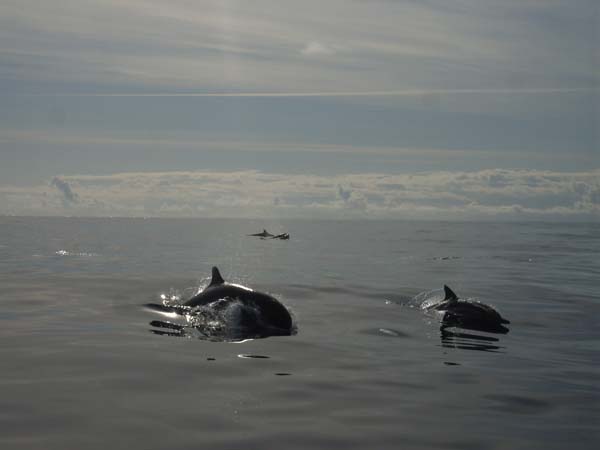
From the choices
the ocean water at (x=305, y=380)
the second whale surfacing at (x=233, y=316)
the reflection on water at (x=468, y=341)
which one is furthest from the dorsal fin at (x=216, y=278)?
the reflection on water at (x=468, y=341)

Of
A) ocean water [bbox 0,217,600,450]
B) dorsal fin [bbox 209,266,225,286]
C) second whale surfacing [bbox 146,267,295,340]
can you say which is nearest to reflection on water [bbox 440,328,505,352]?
ocean water [bbox 0,217,600,450]

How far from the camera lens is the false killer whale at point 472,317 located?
55.4ft

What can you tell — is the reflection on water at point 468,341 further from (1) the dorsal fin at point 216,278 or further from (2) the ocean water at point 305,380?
(1) the dorsal fin at point 216,278

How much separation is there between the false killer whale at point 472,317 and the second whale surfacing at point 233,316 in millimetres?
4228

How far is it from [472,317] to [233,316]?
6.37m

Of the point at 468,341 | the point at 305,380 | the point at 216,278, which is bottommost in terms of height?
the point at 468,341

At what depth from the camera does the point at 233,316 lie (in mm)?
16016

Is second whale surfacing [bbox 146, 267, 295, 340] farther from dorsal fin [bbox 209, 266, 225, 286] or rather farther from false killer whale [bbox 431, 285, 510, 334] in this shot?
false killer whale [bbox 431, 285, 510, 334]

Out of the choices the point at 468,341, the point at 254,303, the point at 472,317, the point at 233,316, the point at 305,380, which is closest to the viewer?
the point at 305,380

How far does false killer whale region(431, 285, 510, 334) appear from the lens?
1689cm

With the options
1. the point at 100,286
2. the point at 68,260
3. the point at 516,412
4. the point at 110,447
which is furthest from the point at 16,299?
the point at 68,260

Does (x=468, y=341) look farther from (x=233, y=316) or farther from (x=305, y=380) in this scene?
(x=305, y=380)

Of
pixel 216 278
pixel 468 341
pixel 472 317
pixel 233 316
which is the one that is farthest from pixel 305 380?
pixel 216 278

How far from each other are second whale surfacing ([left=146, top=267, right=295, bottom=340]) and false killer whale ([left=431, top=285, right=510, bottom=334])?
166 inches
